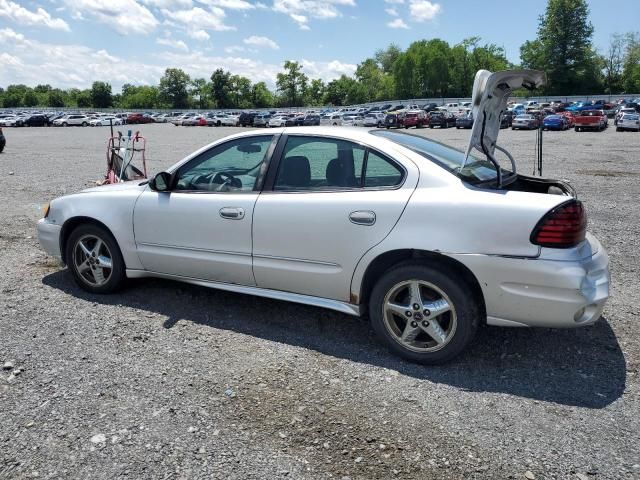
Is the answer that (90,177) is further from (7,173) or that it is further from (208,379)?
(208,379)

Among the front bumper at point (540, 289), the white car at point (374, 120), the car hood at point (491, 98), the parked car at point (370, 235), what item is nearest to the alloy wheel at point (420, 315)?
the parked car at point (370, 235)

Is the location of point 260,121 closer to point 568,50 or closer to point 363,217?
point 363,217

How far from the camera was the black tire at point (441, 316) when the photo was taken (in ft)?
11.6

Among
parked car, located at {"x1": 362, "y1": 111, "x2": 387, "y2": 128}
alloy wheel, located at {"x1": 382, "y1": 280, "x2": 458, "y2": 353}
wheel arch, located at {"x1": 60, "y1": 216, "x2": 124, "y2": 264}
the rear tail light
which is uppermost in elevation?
parked car, located at {"x1": 362, "y1": 111, "x2": 387, "y2": 128}

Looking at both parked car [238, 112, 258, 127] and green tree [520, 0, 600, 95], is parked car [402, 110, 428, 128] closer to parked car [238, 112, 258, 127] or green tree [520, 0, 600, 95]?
parked car [238, 112, 258, 127]

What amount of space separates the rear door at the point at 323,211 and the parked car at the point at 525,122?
42.6 meters

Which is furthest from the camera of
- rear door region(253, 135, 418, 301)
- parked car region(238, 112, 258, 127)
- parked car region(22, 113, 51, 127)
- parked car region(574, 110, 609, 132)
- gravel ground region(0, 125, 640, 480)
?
parked car region(22, 113, 51, 127)

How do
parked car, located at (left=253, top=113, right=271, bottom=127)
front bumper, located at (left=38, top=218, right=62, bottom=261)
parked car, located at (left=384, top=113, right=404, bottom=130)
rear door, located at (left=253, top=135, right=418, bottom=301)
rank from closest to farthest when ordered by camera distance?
rear door, located at (left=253, top=135, right=418, bottom=301)
front bumper, located at (left=38, top=218, right=62, bottom=261)
parked car, located at (left=384, top=113, right=404, bottom=130)
parked car, located at (left=253, top=113, right=271, bottom=127)

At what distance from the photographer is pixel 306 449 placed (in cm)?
291

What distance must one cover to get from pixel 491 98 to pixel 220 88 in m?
137

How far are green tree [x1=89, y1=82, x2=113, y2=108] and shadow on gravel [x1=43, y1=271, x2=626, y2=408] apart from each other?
142657mm

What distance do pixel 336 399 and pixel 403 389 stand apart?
17.2 inches

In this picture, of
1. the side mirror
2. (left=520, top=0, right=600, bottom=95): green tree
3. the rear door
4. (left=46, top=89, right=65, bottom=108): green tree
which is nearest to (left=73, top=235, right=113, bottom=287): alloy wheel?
the side mirror

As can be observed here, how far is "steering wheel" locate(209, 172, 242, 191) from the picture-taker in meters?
4.44
